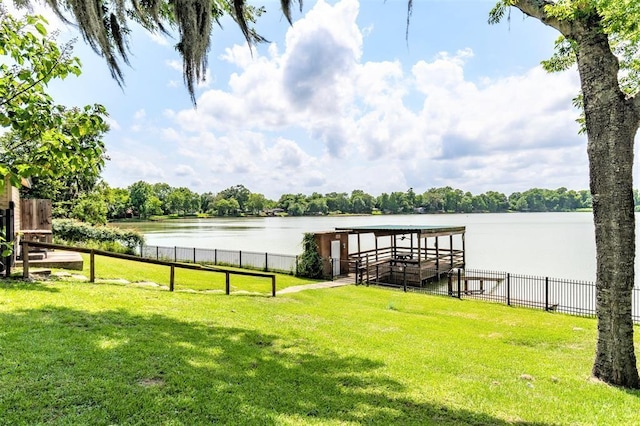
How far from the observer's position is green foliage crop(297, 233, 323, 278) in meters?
18.2

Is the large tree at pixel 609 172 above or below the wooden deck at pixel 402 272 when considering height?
above

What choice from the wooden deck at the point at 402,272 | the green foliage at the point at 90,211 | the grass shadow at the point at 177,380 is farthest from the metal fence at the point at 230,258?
the grass shadow at the point at 177,380

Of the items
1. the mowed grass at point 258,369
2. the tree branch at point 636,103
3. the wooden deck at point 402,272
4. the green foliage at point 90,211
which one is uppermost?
the tree branch at point 636,103

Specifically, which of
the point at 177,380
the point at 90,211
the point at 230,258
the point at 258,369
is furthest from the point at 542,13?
the point at 90,211

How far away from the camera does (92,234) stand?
71.6ft

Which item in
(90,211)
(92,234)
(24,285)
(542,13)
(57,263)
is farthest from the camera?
(90,211)

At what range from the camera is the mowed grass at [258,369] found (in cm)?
336

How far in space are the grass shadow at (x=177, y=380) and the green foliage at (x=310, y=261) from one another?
1262 cm

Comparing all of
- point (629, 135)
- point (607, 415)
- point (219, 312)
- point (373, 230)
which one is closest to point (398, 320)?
point (219, 312)

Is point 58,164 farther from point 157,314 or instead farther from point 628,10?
point 628,10

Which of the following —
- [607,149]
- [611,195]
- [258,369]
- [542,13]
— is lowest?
[258,369]

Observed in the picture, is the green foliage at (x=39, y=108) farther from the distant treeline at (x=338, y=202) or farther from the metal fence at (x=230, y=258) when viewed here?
the distant treeline at (x=338, y=202)

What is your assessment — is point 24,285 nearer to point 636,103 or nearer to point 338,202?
point 636,103

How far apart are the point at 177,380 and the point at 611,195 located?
18.6 feet
